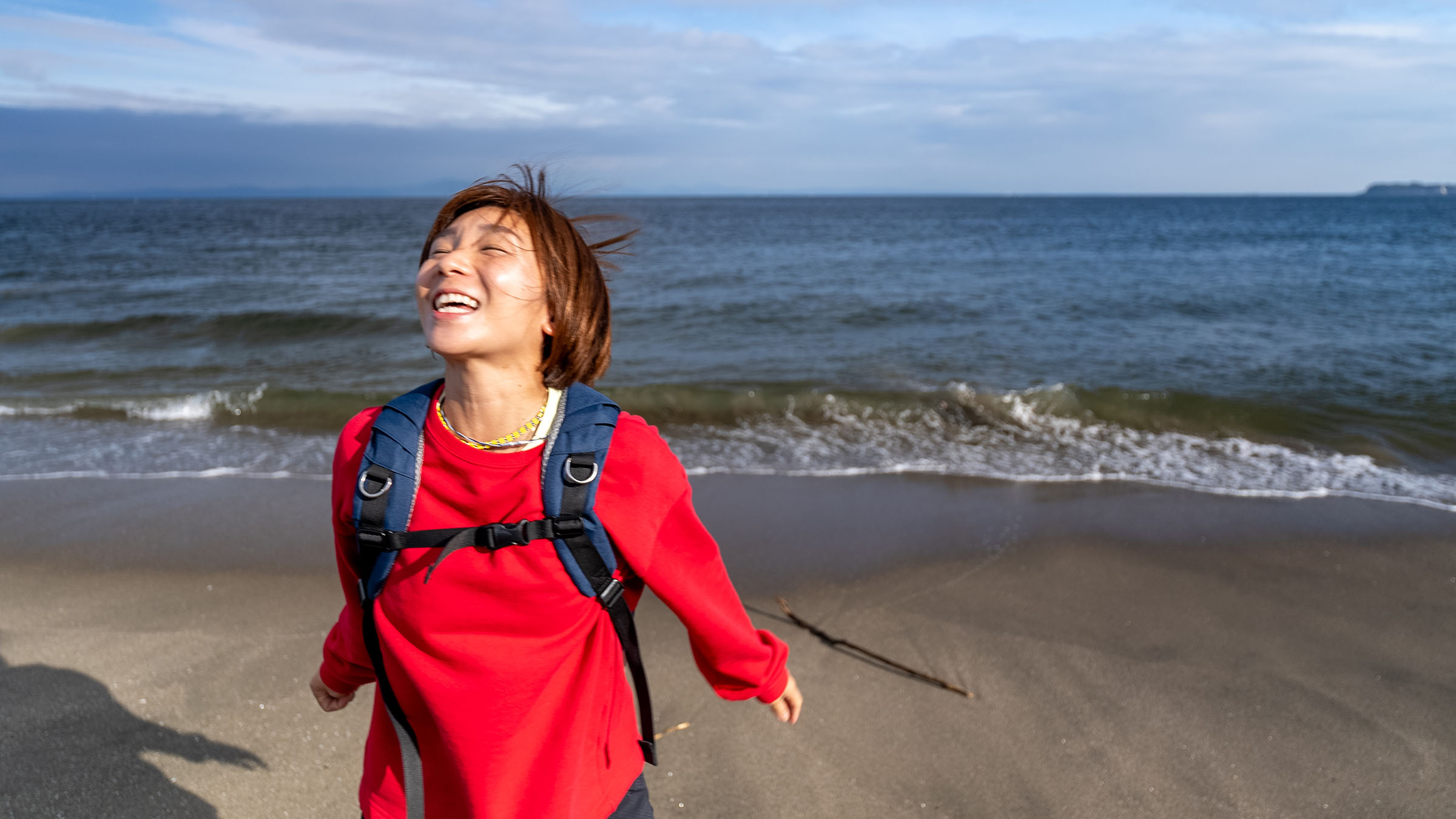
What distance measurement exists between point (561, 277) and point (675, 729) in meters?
2.38

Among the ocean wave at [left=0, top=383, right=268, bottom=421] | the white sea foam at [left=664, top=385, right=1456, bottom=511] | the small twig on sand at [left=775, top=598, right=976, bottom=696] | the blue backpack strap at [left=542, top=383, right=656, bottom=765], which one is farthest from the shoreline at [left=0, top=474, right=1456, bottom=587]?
the blue backpack strap at [left=542, top=383, right=656, bottom=765]

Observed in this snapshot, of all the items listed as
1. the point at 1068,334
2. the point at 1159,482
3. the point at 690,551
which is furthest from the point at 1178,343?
the point at 690,551

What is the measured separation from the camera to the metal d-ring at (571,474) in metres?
1.36

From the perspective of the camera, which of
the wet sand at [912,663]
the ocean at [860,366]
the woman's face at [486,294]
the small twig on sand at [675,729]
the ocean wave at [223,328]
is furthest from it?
the ocean wave at [223,328]

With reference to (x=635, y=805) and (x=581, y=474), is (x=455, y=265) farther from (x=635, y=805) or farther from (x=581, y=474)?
(x=635, y=805)

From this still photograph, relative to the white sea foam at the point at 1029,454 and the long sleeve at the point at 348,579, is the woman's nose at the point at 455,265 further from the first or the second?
the white sea foam at the point at 1029,454

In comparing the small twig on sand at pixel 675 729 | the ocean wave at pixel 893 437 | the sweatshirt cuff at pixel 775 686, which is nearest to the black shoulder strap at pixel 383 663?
the sweatshirt cuff at pixel 775 686

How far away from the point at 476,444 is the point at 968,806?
242 centimetres

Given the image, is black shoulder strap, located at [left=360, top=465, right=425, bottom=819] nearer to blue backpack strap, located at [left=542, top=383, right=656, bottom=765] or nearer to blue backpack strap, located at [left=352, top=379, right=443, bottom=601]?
blue backpack strap, located at [left=352, top=379, right=443, bottom=601]

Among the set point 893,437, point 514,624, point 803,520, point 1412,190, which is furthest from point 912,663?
point 1412,190

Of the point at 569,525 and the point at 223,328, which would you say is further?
the point at 223,328

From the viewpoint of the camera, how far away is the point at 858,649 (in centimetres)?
402

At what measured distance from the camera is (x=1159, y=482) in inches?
263

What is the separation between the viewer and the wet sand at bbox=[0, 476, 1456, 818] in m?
3.07
